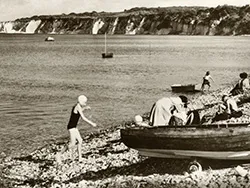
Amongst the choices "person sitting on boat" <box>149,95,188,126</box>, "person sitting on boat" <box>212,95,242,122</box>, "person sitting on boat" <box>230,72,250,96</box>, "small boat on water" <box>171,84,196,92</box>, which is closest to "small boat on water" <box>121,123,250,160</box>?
"person sitting on boat" <box>149,95,188,126</box>

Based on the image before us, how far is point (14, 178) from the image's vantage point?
44.6 feet

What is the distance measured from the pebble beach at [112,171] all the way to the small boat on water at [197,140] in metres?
0.37

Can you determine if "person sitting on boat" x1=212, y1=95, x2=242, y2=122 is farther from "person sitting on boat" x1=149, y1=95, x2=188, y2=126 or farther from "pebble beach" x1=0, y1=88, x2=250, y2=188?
"person sitting on boat" x1=149, y1=95, x2=188, y2=126

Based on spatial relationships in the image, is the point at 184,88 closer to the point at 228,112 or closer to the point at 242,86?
the point at 242,86

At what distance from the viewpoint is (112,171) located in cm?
1320

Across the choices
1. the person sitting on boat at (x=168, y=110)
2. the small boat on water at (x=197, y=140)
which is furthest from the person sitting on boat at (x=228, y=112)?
the small boat on water at (x=197, y=140)

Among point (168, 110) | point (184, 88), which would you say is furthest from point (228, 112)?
point (184, 88)

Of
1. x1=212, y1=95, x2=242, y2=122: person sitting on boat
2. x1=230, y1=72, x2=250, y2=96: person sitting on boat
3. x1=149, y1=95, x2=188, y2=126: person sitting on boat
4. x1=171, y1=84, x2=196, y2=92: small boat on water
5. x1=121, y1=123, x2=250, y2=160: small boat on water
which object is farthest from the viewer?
x1=171, y1=84, x2=196, y2=92: small boat on water

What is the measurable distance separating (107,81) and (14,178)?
110 ft

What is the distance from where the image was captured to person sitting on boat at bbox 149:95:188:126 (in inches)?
527

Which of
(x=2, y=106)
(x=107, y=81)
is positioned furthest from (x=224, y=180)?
(x=107, y=81)

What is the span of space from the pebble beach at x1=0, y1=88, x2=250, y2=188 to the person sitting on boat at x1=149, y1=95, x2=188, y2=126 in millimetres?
1175

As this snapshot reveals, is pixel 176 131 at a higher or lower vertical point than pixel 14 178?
higher

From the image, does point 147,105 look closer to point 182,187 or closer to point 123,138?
point 123,138
